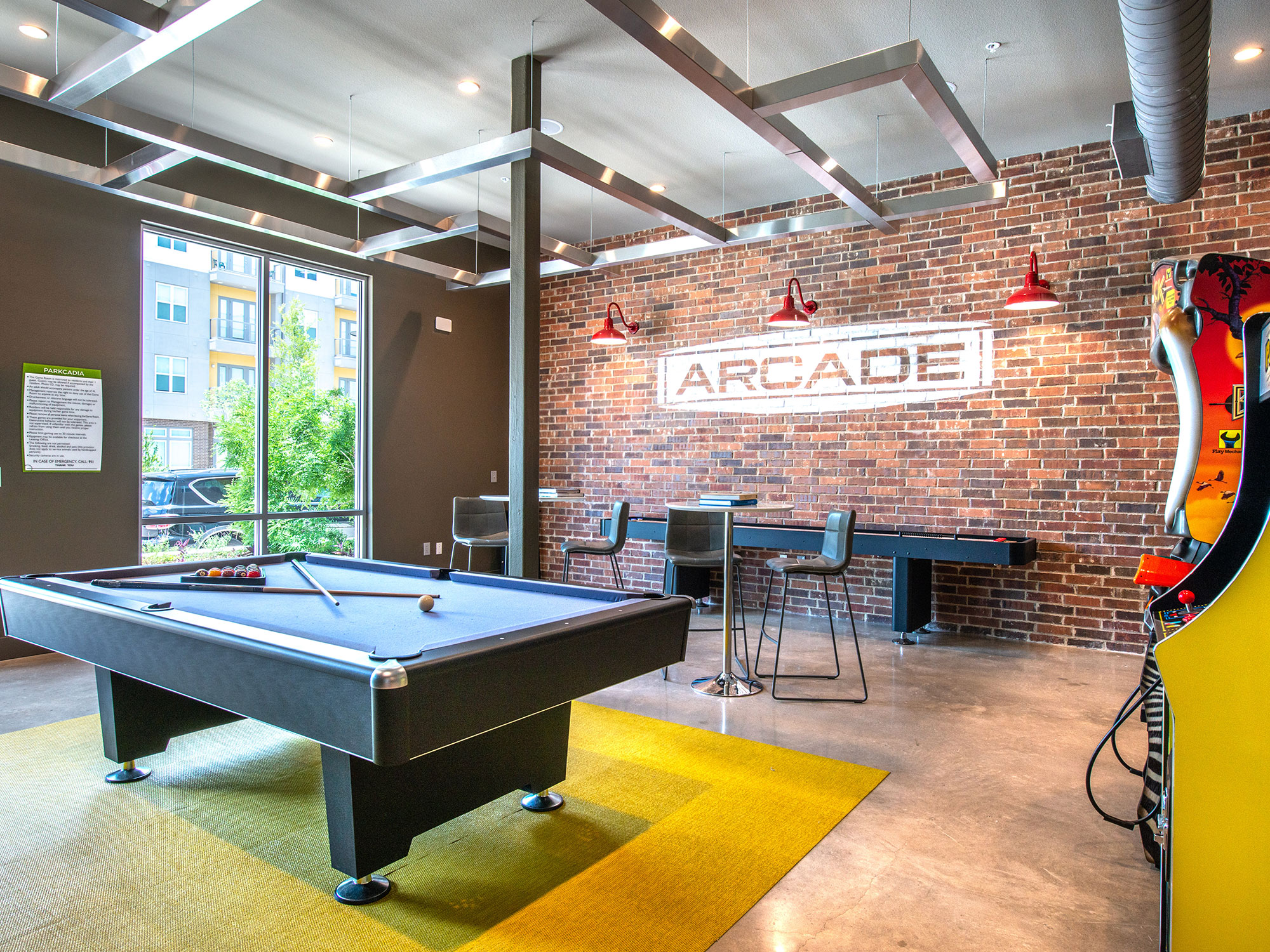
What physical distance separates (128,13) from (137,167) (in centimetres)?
158

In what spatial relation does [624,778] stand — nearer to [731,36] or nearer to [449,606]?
[449,606]

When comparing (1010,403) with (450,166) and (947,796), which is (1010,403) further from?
(450,166)

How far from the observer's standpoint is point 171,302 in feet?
18.1

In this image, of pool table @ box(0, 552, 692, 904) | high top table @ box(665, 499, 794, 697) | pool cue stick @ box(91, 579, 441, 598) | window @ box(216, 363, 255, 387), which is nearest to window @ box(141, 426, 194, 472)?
window @ box(216, 363, 255, 387)

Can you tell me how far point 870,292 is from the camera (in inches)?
245

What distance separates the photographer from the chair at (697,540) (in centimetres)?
488

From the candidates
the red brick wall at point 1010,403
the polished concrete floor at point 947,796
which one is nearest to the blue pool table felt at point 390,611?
the polished concrete floor at point 947,796

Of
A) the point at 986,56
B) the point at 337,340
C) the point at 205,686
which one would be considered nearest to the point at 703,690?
the point at 205,686

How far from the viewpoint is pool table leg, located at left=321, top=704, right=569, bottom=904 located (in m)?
2.17

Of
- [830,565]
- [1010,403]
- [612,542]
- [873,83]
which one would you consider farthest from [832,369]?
[873,83]

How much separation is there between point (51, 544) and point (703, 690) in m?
4.05

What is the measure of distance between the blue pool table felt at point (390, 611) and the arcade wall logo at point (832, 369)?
4032 millimetres

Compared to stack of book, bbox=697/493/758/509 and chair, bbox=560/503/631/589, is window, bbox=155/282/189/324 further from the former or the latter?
stack of book, bbox=697/493/758/509

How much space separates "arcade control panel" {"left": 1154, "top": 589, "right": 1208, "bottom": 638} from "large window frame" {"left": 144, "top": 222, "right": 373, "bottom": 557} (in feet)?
18.6
